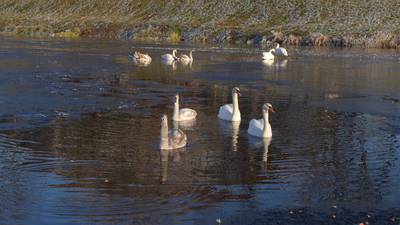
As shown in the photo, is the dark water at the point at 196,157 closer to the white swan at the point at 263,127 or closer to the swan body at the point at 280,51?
the white swan at the point at 263,127

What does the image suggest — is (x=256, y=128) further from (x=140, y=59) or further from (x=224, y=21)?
(x=224, y=21)

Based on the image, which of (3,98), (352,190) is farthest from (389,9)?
(352,190)

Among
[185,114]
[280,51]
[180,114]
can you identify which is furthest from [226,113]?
[280,51]

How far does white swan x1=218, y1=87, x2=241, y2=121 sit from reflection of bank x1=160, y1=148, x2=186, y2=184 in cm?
494

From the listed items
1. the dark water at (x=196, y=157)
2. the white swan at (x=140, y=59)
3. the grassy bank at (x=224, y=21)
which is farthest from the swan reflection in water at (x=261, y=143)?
the grassy bank at (x=224, y=21)

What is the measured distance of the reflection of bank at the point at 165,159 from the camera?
14.7m

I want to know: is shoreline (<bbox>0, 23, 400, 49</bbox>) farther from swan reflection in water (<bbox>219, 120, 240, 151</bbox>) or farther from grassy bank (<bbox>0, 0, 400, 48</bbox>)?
swan reflection in water (<bbox>219, 120, 240, 151</bbox>)

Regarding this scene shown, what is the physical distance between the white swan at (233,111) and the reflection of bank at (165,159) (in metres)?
4.94

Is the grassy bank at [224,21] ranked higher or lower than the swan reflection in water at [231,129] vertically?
higher

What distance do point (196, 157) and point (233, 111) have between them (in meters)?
5.80

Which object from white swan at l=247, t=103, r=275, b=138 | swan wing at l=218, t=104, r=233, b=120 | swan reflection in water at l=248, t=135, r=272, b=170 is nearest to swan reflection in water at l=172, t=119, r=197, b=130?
swan wing at l=218, t=104, r=233, b=120

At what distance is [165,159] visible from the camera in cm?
1647

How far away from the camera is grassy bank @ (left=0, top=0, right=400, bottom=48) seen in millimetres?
84938

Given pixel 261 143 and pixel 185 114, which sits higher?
pixel 185 114
